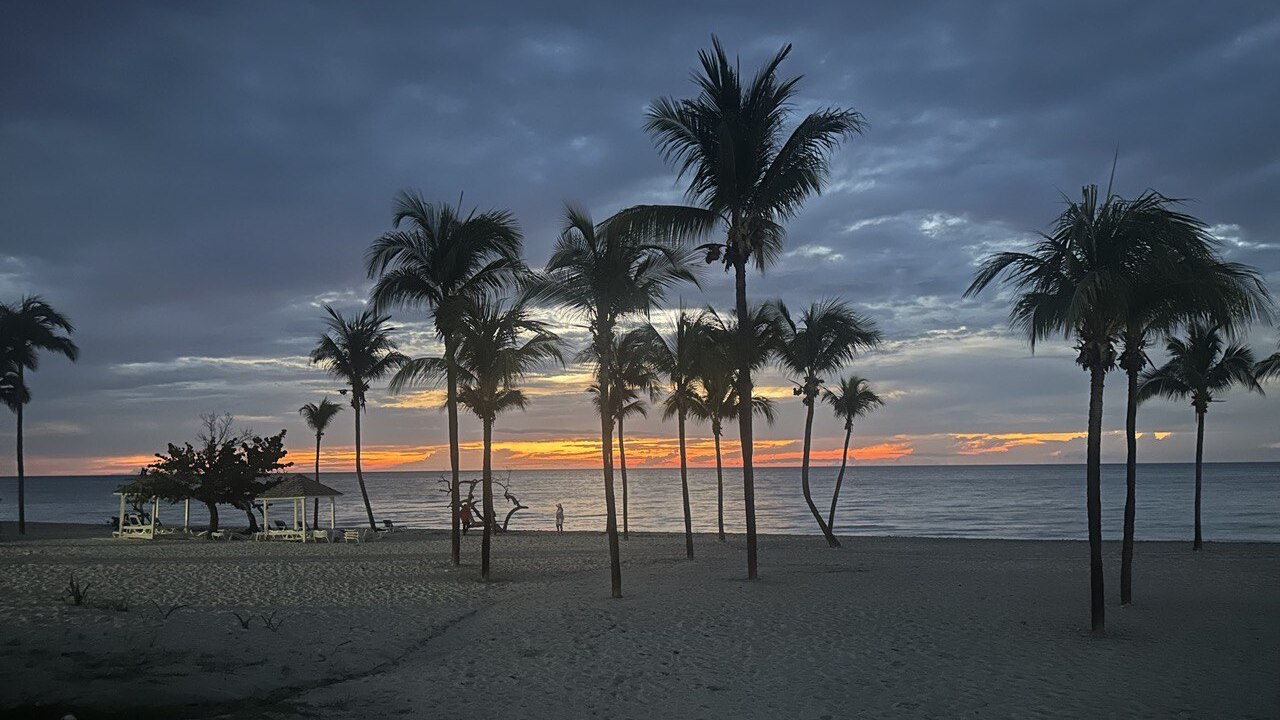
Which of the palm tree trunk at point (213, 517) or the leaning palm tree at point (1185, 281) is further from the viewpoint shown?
the palm tree trunk at point (213, 517)

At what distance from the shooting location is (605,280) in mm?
15641

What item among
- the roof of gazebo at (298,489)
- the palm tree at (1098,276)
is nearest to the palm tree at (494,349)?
the palm tree at (1098,276)

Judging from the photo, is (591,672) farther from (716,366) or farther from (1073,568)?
(1073,568)

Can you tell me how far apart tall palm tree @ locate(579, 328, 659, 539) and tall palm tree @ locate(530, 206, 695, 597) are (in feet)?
14.2

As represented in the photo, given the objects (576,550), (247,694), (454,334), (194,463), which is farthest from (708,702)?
(194,463)

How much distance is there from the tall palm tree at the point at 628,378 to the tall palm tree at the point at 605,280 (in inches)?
170

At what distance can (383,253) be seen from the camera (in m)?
19.3

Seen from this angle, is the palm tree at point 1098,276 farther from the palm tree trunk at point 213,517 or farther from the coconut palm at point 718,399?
the palm tree trunk at point 213,517

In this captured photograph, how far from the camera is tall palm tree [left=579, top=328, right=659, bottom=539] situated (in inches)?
835

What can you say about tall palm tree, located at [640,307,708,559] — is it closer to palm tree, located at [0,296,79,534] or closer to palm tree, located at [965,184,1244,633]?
palm tree, located at [965,184,1244,633]

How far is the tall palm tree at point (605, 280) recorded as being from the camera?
51.2 feet

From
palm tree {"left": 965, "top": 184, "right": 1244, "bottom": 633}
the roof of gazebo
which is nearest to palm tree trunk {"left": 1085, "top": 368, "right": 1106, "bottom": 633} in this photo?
palm tree {"left": 965, "top": 184, "right": 1244, "bottom": 633}

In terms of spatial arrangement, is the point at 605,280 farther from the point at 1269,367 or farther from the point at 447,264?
the point at 1269,367

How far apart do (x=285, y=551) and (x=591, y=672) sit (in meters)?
19.6
